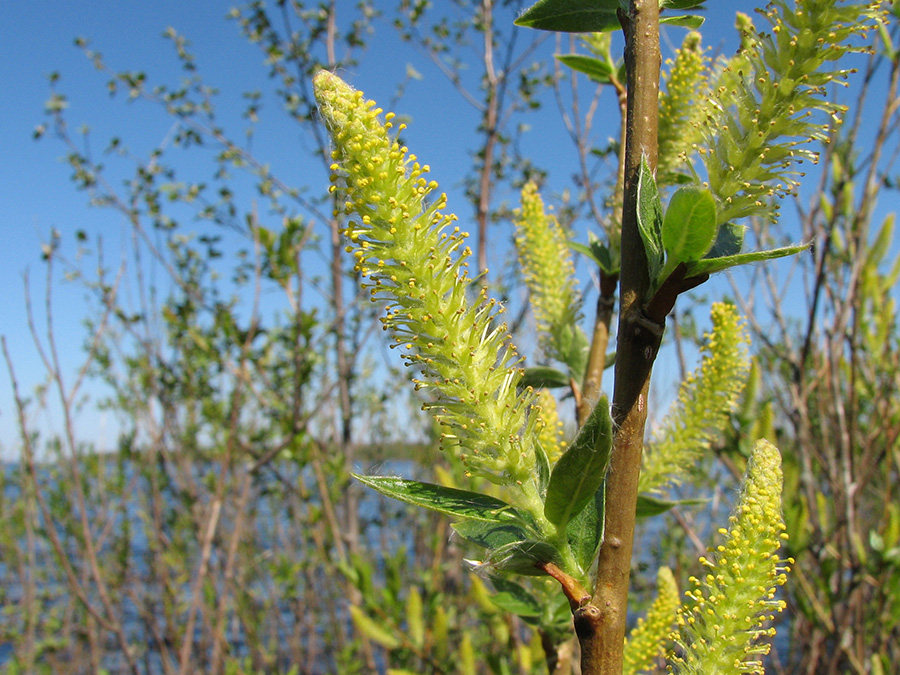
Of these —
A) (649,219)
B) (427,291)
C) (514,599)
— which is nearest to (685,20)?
(649,219)

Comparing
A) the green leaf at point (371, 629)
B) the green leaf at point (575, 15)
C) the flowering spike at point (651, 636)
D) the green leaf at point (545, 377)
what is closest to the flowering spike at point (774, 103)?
the green leaf at point (575, 15)

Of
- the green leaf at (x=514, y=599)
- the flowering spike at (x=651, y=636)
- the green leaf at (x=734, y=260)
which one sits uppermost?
the green leaf at (x=734, y=260)

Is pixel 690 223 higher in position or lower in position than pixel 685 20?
lower

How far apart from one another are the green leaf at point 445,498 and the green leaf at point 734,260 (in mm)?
263

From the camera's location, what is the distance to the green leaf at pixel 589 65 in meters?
0.95

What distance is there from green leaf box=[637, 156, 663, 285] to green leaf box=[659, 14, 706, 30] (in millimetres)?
285

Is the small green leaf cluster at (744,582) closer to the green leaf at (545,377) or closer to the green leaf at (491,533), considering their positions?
the green leaf at (491,533)

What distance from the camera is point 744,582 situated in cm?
58

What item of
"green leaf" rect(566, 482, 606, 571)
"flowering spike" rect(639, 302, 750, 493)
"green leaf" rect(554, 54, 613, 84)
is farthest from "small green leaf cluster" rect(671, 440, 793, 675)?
"green leaf" rect(554, 54, 613, 84)

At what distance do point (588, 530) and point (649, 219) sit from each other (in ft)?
0.92

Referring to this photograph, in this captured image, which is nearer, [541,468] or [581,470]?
[581,470]

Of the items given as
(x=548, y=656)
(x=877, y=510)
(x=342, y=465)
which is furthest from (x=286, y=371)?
(x=877, y=510)

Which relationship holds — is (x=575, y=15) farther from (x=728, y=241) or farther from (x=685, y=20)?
(x=728, y=241)

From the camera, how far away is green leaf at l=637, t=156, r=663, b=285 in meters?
0.52
